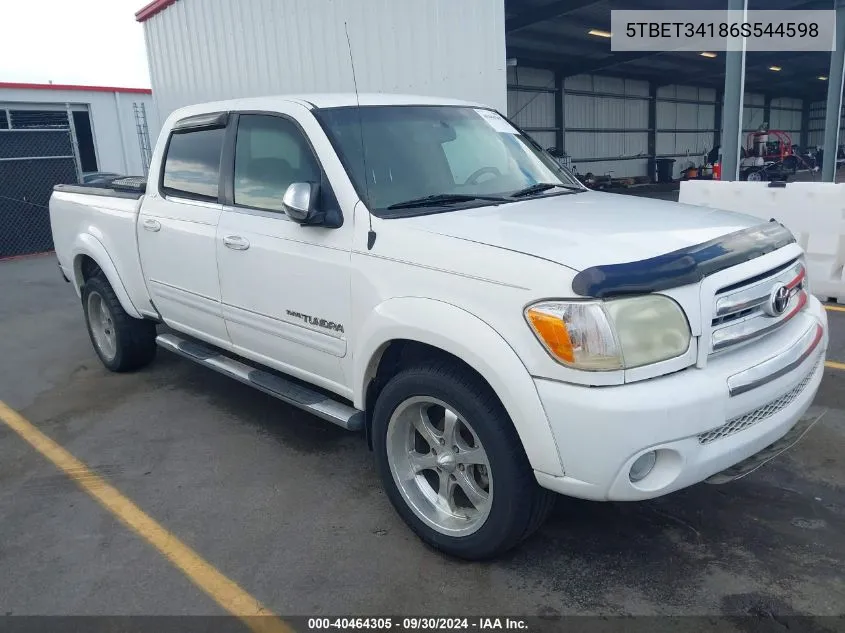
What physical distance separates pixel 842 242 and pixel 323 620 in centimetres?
640

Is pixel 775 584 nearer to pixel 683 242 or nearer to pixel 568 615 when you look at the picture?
pixel 568 615

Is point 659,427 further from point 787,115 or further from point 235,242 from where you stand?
point 787,115

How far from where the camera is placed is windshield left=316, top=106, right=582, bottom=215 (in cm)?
348

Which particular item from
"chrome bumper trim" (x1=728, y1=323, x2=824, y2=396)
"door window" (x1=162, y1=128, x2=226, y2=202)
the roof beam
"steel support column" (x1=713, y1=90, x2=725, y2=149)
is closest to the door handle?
"door window" (x1=162, y1=128, x2=226, y2=202)

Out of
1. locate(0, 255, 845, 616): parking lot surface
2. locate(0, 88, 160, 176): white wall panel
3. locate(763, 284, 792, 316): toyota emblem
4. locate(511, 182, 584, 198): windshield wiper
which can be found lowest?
locate(0, 255, 845, 616): parking lot surface

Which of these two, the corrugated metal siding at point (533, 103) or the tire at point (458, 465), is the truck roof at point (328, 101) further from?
the corrugated metal siding at point (533, 103)

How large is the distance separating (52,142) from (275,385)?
38.9 feet

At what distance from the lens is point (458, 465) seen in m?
3.01

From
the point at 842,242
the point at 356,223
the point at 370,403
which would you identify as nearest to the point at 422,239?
the point at 356,223

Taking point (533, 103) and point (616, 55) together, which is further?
point (533, 103)

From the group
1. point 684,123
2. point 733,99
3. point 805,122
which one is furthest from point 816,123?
point 733,99

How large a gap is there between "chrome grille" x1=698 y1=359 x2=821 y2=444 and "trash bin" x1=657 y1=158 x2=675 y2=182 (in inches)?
1210

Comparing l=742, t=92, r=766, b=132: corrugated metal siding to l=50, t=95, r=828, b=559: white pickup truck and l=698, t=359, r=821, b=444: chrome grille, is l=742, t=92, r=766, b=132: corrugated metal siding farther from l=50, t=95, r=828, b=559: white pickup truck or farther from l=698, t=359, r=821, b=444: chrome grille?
l=698, t=359, r=821, b=444: chrome grille

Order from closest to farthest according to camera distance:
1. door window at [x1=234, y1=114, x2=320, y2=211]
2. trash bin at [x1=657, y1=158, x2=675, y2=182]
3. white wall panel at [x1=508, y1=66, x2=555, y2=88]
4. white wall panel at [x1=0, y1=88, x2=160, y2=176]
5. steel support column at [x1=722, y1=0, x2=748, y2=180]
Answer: door window at [x1=234, y1=114, x2=320, y2=211], steel support column at [x1=722, y1=0, x2=748, y2=180], white wall panel at [x1=0, y1=88, x2=160, y2=176], white wall panel at [x1=508, y1=66, x2=555, y2=88], trash bin at [x1=657, y1=158, x2=675, y2=182]
